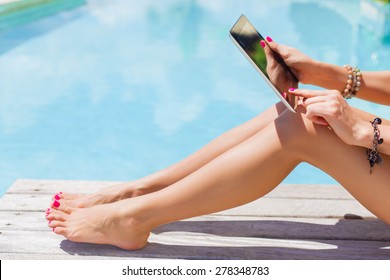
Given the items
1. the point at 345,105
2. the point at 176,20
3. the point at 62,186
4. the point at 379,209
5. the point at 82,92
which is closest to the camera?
the point at 345,105

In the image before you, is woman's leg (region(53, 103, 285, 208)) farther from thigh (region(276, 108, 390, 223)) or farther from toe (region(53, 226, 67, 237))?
thigh (region(276, 108, 390, 223))

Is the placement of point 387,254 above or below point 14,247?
below

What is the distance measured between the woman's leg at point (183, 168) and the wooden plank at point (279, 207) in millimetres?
270

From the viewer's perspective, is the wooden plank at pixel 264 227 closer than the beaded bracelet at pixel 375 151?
No

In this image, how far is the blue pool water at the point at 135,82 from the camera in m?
4.91

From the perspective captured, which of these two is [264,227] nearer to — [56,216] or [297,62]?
[297,62]

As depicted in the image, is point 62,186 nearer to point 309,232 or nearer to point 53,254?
point 53,254

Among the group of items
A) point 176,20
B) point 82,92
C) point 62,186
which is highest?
point 176,20

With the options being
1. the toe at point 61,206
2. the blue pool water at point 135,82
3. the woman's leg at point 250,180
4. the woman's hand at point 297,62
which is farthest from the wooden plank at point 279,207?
the blue pool water at point 135,82

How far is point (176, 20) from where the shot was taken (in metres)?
9.48

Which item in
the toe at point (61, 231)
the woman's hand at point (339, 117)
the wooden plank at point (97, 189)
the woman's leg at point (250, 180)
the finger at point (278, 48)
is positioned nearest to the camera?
the woman's hand at point (339, 117)

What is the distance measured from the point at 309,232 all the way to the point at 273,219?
0.19m

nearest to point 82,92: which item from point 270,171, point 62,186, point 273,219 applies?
point 62,186

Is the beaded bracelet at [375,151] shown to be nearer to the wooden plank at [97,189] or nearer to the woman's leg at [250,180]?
the woman's leg at [250,180]
